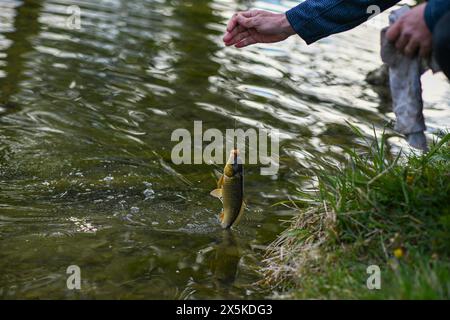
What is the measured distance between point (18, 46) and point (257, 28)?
5067mm

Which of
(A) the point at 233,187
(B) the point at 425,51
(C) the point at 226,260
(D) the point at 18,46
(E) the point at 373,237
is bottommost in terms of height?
(C) the point at 226,260

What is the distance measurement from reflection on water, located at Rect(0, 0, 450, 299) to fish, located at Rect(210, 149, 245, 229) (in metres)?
0.29

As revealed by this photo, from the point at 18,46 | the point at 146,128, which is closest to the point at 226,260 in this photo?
the point at 146,128

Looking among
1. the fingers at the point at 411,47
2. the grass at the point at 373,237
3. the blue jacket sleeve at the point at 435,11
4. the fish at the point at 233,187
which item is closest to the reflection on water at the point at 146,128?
the fish at the point at 233,187

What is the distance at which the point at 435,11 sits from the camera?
3.86 m

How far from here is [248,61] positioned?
31.4ft

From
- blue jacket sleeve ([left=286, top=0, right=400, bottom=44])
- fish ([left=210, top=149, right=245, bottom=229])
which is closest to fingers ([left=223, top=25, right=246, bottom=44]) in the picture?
blue jacket sleeve ([left=286, top=0, right=400, bottom=44])

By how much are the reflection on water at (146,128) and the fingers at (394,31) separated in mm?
1598

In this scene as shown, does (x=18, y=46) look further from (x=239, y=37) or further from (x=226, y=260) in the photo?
(x=226, y=260)

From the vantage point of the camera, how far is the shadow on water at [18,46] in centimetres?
784

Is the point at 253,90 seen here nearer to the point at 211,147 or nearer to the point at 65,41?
the point at 211,147

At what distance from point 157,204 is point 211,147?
144 centimetres

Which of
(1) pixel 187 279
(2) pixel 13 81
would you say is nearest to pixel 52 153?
(2) pixel 13 81

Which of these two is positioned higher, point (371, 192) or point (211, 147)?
point (211, 147)
